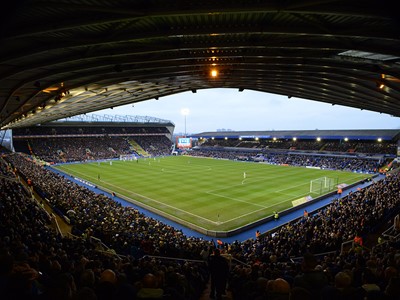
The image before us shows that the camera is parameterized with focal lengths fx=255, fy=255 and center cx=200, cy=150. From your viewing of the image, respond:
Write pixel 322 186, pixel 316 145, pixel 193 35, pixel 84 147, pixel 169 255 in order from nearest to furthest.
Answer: pixel 193 35
pixel 169 255
pixel 322 186
pixel 316 145
pixel 84 147

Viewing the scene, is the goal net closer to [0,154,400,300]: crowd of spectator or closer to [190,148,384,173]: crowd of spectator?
[0,154,400,300]: crowd of spectator

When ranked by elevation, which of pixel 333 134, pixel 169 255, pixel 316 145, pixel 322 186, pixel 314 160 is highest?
pixel 333 134

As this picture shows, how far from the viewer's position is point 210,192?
3269 cm

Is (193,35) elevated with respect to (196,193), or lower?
elevated

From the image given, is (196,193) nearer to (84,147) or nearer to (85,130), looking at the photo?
(84,147)

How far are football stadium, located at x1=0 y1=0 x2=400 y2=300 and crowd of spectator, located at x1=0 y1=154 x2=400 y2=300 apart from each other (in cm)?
4

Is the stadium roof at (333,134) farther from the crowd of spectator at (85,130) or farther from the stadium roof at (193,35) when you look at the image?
the stadium roof at (193,35)

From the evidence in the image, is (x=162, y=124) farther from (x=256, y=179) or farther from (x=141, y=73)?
(x=141, y=73)

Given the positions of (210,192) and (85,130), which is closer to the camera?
(210,192)

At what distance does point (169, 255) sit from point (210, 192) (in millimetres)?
21496

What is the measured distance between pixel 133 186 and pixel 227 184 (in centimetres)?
1348

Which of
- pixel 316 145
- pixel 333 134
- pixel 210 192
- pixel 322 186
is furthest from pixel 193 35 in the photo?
pixel 333 134

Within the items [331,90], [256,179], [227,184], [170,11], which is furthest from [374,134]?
[170,11]

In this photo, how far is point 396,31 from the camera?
7.13m
